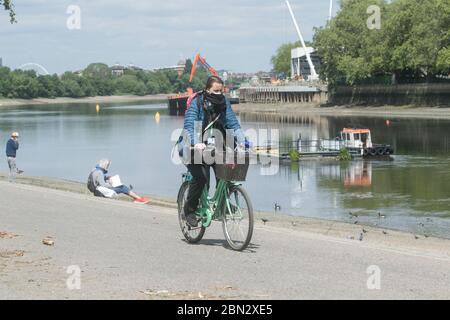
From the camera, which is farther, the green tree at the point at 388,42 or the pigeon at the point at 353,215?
the green tree at the point at 388,42

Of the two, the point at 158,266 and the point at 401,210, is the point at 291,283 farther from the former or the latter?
the point at 401,210

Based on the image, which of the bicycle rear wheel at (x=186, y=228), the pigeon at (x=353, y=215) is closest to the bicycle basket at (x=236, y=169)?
the bicycle rear wheel at (x=186, y=228)

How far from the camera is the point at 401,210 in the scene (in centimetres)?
2883

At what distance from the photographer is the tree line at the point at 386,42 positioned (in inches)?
4034

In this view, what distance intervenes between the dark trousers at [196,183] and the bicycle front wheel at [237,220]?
488 mm

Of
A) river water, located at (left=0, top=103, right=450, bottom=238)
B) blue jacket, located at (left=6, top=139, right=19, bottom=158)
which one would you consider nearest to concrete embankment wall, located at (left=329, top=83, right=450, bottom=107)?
river water, located at (left=0, top=103, right=450, bottom=238)

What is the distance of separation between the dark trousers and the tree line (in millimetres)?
87782

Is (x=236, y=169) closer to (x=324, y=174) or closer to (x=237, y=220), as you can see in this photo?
(x=237, y=220)

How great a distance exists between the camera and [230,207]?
39.3ft

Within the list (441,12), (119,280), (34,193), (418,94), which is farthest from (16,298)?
(418,94)

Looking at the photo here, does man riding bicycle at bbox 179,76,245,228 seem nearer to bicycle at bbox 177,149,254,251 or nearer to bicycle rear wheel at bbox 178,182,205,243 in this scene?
bicycle at bbox 177,149,254,251

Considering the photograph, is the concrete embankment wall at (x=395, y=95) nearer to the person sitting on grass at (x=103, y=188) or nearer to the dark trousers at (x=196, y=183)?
the person sitting on grass at (x=103, y=188)

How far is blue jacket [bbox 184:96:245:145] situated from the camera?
11781 millimetres

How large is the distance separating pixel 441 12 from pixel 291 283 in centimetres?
9515
